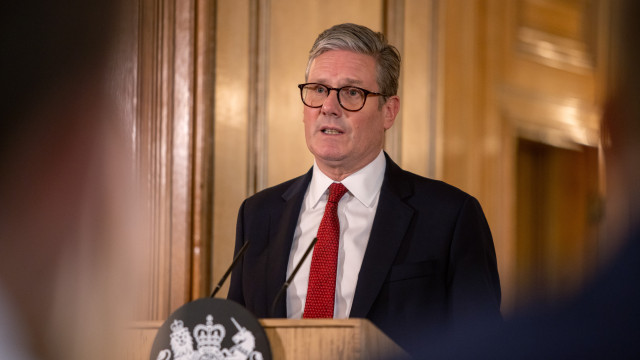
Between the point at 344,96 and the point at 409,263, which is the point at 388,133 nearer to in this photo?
the point at 344,96

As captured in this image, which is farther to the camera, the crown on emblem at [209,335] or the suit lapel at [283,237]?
the suit lapel at [283,237]

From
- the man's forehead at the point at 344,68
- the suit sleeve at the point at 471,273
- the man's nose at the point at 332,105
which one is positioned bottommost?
the suit sleeve at the point at 471,273

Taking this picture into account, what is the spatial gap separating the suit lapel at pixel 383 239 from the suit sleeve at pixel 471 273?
0.12m

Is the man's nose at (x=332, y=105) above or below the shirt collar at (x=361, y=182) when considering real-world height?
above

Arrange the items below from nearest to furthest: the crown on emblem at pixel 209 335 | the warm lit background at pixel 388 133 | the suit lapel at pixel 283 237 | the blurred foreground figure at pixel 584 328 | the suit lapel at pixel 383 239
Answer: the blurred foreground figure at pixel 584 328 < the crown on emblem at pixel 209 335 < the suit lapel at pixel 383 239 < the suit lapel at pixel 283 237 < the warm lit background at pixel 388 133

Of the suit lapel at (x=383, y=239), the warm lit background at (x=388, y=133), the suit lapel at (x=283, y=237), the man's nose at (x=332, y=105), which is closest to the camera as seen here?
the suit lapel at (x=383, y=239)

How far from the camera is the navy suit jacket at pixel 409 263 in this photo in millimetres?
1510

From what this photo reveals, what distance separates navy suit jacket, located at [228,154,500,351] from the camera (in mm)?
1510

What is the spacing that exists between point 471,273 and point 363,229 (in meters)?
0.25

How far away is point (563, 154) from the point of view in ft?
7.88

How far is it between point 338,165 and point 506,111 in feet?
2.83

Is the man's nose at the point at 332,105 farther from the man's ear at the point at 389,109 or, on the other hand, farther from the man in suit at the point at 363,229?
the man's ear at the point at 389,109

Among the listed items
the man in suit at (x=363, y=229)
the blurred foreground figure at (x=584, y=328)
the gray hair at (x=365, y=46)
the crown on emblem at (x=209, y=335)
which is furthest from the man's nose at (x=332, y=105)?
the blurred foreground figure at (x=584, y=328)

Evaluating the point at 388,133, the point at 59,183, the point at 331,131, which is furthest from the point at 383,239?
the point at 59,183
